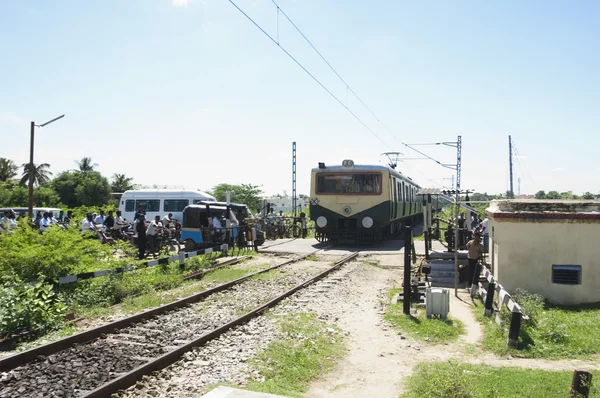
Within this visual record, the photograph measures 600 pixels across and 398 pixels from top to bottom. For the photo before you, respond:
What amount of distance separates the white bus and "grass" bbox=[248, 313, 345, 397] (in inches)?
676

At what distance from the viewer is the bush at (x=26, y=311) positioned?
724cm

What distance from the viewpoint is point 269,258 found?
17.0 metres

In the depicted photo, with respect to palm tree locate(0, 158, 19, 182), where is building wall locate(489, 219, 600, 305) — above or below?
below

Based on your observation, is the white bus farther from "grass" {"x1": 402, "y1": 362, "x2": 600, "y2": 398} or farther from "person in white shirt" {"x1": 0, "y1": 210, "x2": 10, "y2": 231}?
"grass" {"x1": 402, "y1": 362, "x2": 600, "y2": 398}

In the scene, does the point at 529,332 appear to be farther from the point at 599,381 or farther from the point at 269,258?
the point at 269,258

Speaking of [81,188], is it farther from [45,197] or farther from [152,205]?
[152,205]

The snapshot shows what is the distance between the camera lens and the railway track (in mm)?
5332

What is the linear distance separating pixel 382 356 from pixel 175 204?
19.8 m

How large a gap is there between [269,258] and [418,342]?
9.82m

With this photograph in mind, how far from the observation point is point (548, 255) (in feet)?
33.5

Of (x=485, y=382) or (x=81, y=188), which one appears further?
(x=81, y=188)

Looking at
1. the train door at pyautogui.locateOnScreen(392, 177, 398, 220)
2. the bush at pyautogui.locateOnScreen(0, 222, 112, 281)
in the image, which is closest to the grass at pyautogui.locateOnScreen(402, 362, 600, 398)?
the bush at pyautogui.locateOnScreen(0, 222, 112, 281)

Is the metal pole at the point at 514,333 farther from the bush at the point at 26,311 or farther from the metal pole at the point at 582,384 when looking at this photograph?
the bush at the point at 26,311

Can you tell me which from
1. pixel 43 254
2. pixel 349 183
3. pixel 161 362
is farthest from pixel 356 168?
pixel 161 362
